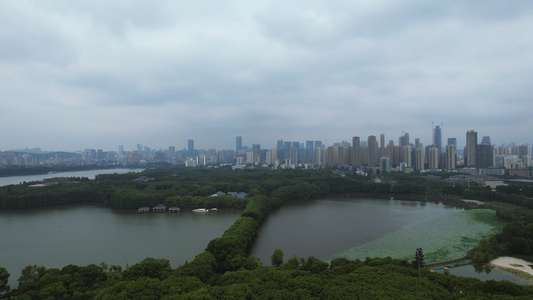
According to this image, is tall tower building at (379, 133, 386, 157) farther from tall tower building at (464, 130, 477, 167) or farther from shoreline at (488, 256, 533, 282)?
shoreline at (488, 256, 533, 282)

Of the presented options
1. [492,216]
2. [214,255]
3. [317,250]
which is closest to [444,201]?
[492,216]

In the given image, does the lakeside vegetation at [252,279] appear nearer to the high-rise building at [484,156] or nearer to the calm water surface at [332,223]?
the calm water surface at [332,223]

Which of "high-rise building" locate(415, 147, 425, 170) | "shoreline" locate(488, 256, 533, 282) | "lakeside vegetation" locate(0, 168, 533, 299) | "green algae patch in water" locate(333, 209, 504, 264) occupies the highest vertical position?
"high-rise building" locate(415, 147, 425, 170)

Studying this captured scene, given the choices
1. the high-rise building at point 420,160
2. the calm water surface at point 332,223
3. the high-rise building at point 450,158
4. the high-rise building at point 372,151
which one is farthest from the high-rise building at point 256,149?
the calm water surface at point 332,223

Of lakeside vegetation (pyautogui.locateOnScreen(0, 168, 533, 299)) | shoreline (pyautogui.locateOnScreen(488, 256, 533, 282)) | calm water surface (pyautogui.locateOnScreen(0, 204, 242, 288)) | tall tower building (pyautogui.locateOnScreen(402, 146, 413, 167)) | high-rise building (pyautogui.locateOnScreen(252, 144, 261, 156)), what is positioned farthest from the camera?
high-rise building (pyautogui.locateOnScreen(252, 144, 261, 156))

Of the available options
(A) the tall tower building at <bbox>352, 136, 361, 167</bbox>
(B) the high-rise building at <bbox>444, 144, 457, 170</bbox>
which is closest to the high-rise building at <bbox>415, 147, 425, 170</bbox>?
(B) the high-rise building at <bbox>444, 144, 457, 170</bbox>
